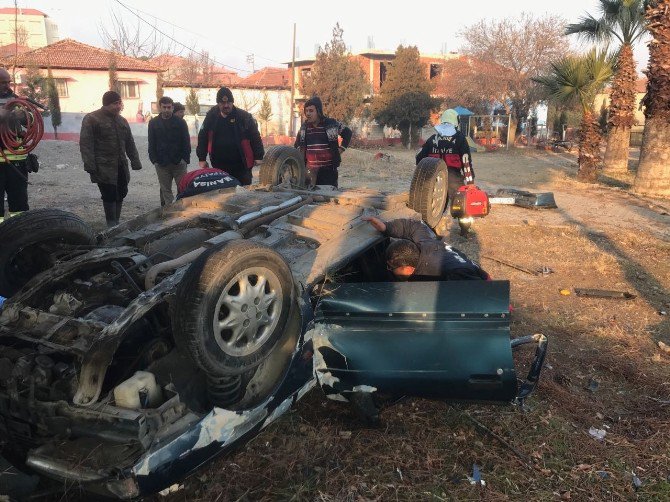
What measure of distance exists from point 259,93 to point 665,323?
3695 centimetres

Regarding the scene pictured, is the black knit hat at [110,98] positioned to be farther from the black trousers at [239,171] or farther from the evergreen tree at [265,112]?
the evergreen tree at [265,112]

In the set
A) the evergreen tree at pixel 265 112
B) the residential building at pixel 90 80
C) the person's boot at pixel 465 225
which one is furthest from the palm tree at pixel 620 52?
the residential building at pixel 90 80

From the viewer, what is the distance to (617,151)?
16.3m

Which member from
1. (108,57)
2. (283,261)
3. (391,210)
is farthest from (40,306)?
(108,57)

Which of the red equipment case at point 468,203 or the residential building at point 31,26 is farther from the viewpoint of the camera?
the residential building at point 31,26

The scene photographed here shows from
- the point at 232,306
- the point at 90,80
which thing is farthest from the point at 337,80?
the point at 232,306

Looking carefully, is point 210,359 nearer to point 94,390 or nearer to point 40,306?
point 94,390

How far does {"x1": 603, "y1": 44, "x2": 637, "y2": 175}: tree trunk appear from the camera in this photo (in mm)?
14969

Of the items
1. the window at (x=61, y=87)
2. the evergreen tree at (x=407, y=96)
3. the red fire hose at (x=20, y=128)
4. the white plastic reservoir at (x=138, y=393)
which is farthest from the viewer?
the evergreen tree at (x=407, y=96)

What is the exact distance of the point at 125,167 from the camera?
22.1 ft

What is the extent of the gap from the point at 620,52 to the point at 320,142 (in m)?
12.7

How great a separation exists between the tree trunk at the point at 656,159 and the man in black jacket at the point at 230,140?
9.81m

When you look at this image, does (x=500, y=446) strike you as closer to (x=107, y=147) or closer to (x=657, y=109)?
(x=107, y=147)

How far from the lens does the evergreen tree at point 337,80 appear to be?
3206 centimetres
